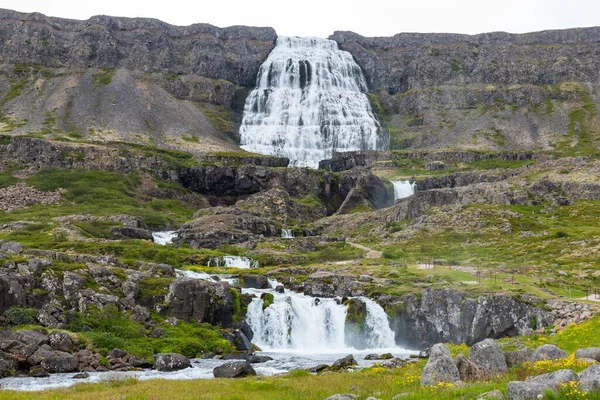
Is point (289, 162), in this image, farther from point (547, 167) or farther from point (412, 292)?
point (412, 292)

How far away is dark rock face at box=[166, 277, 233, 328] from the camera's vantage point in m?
52.8

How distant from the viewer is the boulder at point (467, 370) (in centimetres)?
2227

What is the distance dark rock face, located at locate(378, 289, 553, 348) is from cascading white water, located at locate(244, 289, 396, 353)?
5.59 feet

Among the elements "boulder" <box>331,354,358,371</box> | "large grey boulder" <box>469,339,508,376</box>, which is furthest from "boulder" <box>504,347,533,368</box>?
"boulder" <box>331,354,358,371</box>

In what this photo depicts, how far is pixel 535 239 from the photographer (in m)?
89.6

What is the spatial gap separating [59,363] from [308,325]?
27.9m

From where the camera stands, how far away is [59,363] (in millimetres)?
36938

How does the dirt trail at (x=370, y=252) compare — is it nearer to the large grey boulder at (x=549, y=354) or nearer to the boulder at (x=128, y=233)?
the boulder at (x=128, y=233)

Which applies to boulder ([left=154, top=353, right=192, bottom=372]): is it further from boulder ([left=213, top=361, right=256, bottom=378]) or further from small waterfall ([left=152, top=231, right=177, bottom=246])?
Answer: small waterfall ([left=152, top=231, right=177, bottom=246])

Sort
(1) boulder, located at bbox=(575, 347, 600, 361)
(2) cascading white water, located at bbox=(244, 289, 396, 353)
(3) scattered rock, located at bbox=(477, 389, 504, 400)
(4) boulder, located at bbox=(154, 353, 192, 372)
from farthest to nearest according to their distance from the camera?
(2) cascading white water, located at bbox=(244, 289, 396, 353), (4) boulder, located at bbox=(154, 353, 192, 372), (1) boulder, located at bbox=(575, 347, 600, 361), (3) scattered rock, located at bbox=(477, 389, 504, 400)

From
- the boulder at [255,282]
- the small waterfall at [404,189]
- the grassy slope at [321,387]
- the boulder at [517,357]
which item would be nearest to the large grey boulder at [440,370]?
the grassy slope at [321,387]

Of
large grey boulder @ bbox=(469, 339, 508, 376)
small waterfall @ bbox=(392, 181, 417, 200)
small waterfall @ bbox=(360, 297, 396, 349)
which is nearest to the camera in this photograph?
large grey boulder @ bbox=(469, 339, 508, 376)

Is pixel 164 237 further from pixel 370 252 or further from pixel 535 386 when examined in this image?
pixel 535 386

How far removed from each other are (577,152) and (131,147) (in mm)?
139445
